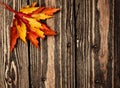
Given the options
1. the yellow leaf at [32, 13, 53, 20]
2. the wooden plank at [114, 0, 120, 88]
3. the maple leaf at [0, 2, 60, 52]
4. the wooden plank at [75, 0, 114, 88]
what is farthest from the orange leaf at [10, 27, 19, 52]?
the wooden plank at [114, 0, 120, 88]

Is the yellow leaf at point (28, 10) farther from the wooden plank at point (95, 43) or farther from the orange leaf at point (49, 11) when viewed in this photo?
the wooden plank at point (95, 43)

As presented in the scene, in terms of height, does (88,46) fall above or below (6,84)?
above

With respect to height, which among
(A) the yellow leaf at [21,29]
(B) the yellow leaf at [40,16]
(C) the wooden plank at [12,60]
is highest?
(B) the yellow leaf at [40,16]

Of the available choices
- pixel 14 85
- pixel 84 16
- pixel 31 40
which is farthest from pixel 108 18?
pixel 14 85

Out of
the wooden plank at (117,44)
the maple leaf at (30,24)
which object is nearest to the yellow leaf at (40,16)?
the maple leaf at (30,24)

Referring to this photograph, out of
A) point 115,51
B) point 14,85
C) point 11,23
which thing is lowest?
point 14,85

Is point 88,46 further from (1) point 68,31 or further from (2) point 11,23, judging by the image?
(2) point 11,23
